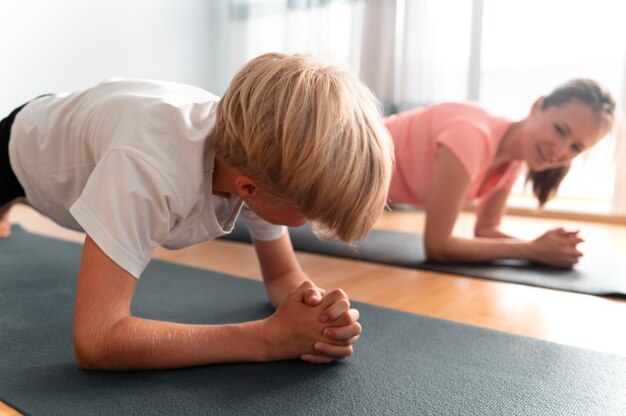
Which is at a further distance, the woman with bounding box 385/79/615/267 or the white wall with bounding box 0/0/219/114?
the white wall with bounding box 0/0/219/114

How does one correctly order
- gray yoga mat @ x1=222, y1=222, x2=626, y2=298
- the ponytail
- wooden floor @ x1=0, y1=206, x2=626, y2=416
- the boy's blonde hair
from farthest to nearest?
Answer: 1. the ponytail
2. gray yoga mat @ x1=222, y1=222, x2=626, y2=298
3. wooden floor @ x1=0, y1=206, x2=626, y2=416
4. the boy's blonde hair

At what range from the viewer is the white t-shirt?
732mm

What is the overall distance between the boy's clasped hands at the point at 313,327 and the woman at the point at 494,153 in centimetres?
77

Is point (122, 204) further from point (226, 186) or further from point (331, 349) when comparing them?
point (331, 349)

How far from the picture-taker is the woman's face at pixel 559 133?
1469 mm

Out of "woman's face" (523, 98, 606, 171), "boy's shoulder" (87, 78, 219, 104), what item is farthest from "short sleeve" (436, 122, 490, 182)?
"boy's shoulder" (87, 78, 219, 104)

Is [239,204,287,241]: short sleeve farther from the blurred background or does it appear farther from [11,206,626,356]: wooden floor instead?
the blurred background

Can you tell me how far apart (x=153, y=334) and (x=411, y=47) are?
264 centimetres

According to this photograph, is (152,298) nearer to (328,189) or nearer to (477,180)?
(328,189)

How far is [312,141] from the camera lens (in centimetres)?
68

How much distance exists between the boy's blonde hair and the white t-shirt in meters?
0.09

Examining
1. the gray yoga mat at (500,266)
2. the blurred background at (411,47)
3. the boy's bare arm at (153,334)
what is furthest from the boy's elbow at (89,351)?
the blurred background at (411,47)

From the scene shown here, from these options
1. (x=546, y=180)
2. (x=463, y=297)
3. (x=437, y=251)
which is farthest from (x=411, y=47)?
(x=463, y=297)

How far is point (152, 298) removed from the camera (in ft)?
3.82
